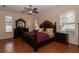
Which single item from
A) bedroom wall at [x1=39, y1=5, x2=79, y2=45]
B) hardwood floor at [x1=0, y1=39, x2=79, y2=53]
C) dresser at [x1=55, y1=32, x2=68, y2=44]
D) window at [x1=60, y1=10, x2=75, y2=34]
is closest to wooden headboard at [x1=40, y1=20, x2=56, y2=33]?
bedroom wall at [x1=39, y1=5, x2=79, y2=45]

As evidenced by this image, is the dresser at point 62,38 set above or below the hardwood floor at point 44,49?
above

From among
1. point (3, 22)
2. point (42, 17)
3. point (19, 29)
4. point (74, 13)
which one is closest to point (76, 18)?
point (74, 13)

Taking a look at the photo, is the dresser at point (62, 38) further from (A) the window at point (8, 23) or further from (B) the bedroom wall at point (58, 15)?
(A) the window at point (8, 23)

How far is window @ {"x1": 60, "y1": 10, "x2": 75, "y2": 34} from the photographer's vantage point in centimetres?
439

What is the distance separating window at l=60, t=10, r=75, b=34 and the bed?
2.15 ft

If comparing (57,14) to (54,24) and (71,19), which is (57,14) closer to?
(54,24)

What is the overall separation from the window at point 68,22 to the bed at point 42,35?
66cm

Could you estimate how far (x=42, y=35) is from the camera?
390 centimetres

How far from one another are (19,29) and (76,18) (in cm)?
372

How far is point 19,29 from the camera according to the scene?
588 centimetres

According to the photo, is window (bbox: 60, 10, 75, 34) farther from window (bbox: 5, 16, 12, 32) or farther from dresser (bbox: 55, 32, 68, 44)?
window (bbox: 5, 16, 12, 32)

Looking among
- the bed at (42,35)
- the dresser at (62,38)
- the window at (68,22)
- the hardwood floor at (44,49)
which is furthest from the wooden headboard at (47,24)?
the hardwood floor at (44,49)

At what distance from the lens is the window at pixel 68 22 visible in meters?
4.39

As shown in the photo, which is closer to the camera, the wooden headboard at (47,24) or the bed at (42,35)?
the bed at (42,35)
